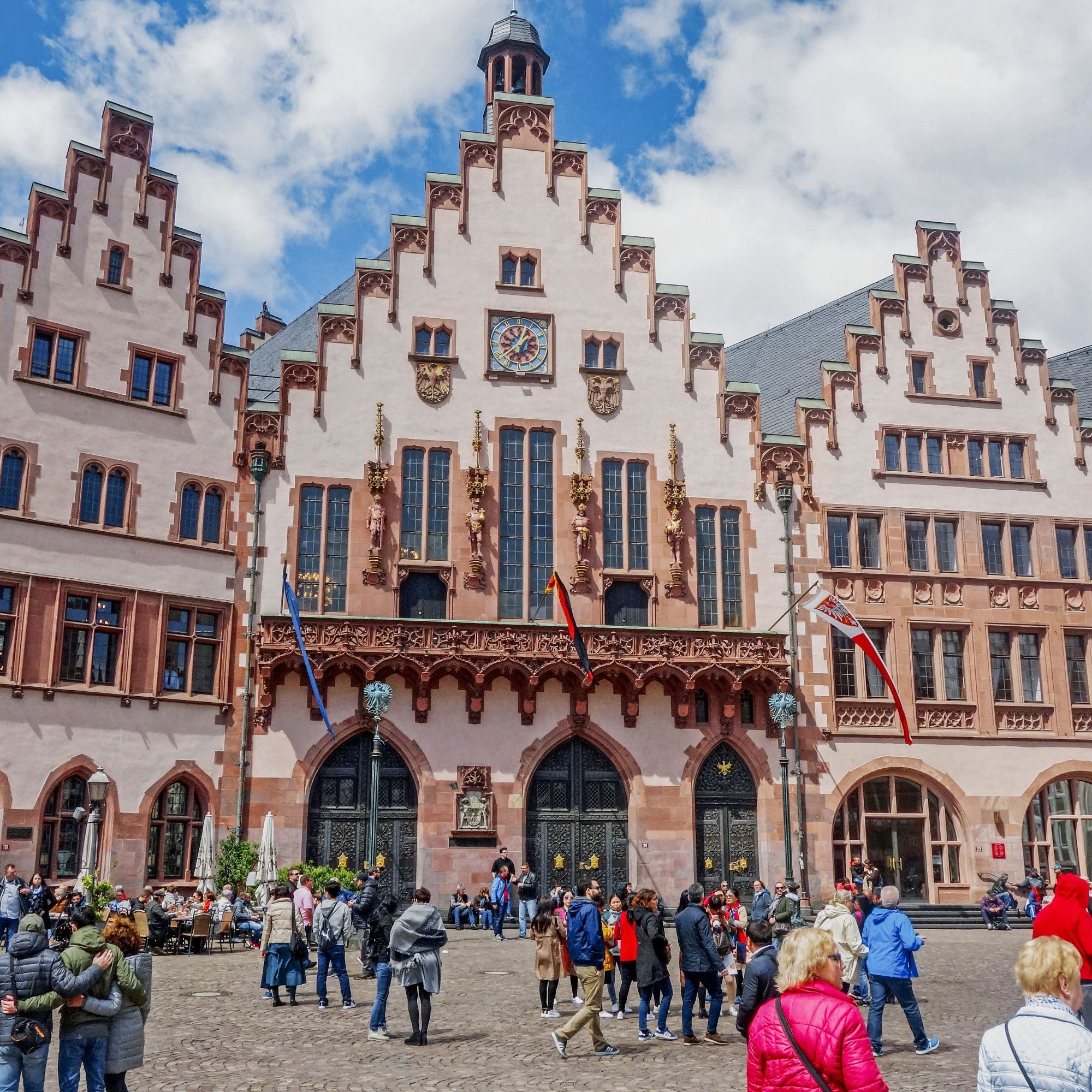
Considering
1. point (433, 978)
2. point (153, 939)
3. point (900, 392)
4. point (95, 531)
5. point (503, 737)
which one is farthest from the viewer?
point (900, 392)

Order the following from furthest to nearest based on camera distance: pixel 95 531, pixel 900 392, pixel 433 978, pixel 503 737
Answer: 1. pixel 900 392
2. pixel 503 737
3. pixel 95 531
4. pixel 433 978

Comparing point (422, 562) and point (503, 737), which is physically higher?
point (422, 562)

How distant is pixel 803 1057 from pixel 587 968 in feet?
32.6

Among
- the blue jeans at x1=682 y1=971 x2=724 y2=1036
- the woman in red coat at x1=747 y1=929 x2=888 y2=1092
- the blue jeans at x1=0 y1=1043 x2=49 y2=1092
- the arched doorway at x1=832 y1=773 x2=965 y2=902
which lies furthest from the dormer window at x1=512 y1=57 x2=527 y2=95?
the woman in red coat at x1=747 y1=929 x2=888 y2=1092

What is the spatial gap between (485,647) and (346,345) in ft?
32.6

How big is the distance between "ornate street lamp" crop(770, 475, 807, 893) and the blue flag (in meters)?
12.2

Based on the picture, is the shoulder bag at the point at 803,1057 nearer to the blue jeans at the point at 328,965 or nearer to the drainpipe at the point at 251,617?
the blue jeans at the point at 328,965

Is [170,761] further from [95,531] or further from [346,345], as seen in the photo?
[346,345]

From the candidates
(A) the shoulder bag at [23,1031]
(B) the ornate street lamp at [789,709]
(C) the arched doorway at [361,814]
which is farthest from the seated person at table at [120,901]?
(B) the ornate street lamp at [789,709]

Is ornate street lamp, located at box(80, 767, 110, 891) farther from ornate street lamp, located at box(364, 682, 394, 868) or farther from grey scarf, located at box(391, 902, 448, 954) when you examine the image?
grey scarf, located at box(391, 902, 448, 954)

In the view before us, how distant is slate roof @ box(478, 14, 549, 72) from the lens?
46438mm

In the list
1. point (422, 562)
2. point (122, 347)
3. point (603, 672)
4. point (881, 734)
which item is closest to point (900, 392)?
point (881, 734)

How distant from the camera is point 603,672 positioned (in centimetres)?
3522

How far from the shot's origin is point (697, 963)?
15.4m
